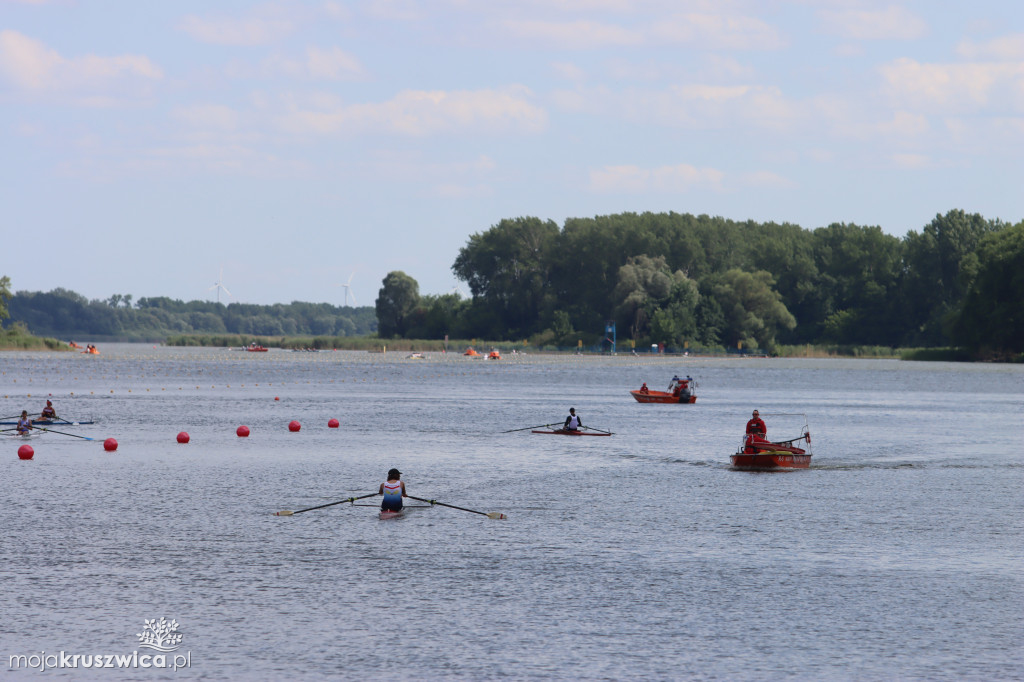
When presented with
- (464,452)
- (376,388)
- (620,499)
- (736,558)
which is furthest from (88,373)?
(736,558)

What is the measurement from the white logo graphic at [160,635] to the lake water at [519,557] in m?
0.15

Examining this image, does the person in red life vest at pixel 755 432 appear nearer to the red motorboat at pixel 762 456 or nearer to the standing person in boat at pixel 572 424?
the red motorboat at pixel 762 456

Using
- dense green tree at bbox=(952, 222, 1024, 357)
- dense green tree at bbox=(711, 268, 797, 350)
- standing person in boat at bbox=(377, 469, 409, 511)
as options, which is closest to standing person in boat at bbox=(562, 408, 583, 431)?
standing person in boat at bbox=(377, 469, 409, 511)

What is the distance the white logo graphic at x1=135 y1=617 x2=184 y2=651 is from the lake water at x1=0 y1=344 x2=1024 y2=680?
0.51 ft

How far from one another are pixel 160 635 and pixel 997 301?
5954 inches

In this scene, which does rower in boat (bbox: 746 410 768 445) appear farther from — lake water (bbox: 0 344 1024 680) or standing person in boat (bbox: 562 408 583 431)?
standing person in boat (bbox: 562 408 583 431)

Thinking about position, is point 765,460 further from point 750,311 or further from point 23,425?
point 750,311

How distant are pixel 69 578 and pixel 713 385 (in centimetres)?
9720

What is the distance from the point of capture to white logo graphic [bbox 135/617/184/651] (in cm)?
1789

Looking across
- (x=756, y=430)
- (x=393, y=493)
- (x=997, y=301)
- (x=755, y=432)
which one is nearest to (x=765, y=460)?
(x=755, y=432)

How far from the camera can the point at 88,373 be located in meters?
127

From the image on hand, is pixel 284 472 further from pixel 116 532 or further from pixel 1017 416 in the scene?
pixel 1017 416

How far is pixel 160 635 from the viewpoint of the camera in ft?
60.4

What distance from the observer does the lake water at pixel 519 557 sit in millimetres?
17844
